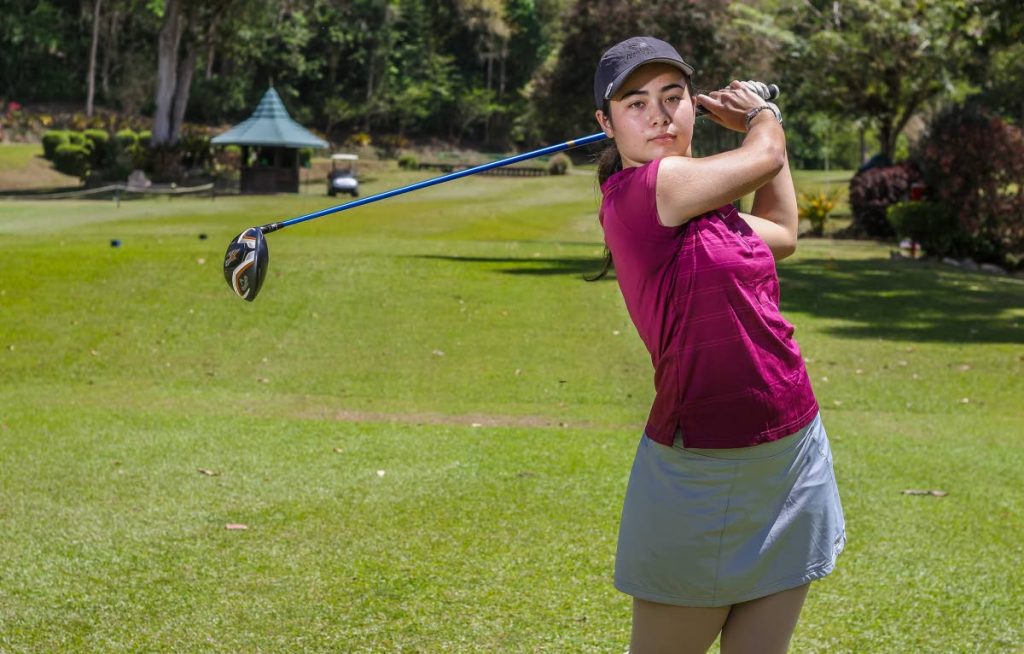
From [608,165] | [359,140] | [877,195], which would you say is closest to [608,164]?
[608,165]

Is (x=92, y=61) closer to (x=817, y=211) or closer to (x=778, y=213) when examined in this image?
(x=817, y=211)

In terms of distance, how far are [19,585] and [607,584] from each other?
259 cm

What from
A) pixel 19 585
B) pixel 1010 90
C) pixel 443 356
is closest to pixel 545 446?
pixel 19 585

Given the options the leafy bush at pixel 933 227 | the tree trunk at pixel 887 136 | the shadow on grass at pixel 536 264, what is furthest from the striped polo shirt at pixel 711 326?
the tree trunk at pixel 887 136

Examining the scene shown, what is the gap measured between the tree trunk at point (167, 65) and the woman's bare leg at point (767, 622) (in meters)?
47.2

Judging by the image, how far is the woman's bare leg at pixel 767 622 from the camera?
10.7 feet

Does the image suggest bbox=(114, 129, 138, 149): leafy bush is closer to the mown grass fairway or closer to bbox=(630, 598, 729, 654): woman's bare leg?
the mown grass fairway

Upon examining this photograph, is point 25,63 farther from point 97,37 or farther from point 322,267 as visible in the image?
point 322,267

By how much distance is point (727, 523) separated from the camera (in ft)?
10.5

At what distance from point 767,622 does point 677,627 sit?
221mm

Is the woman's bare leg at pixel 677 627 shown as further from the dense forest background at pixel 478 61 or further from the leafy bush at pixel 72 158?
the leafy bush at pixel 72 158

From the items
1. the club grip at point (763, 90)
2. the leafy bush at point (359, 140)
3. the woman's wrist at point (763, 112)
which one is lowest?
the woman's wrist at point (763, 112)

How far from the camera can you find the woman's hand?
3.39 m

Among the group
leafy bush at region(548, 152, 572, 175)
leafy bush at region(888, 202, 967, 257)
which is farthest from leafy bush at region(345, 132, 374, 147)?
leafy bush at region(888, 202, 967, 257)
